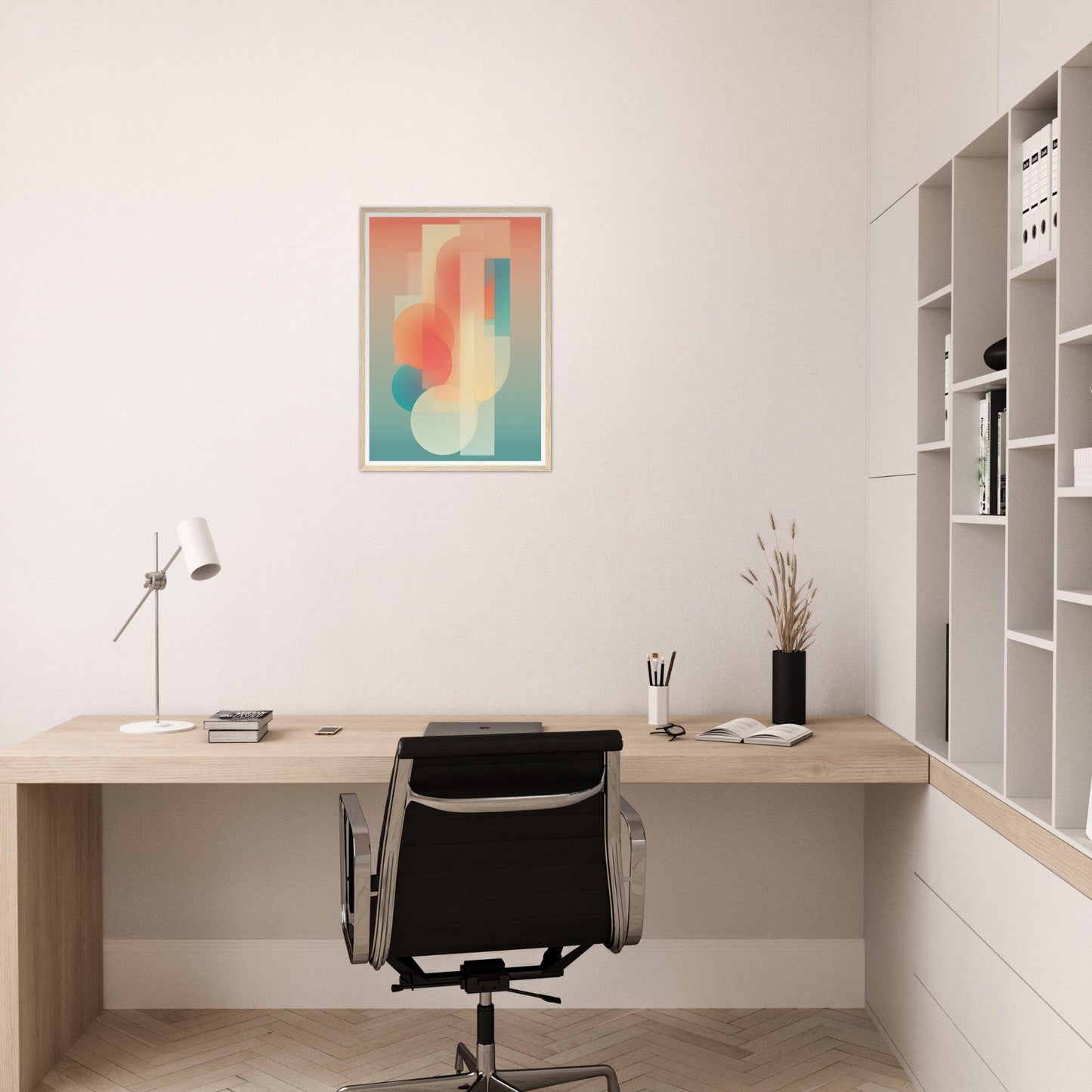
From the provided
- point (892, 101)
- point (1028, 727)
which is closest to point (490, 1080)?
point (1028, 727)

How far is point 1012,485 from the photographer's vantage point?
2.10m

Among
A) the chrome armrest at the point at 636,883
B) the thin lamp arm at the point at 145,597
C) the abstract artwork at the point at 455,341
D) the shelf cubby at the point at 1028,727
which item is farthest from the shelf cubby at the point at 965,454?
the thin lamp arm at the point at 145,597

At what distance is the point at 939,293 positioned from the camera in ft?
8.25

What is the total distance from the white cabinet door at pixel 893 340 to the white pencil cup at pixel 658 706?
0.86 m

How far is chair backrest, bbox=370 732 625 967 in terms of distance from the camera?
198 centimetres

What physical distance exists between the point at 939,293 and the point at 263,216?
1867 mm

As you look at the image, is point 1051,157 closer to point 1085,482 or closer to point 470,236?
point 1085,482

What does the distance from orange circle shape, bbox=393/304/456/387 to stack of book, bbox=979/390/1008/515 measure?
4.83ft

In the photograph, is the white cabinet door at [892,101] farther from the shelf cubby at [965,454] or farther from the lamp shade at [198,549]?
the lamp shade at [198,549]

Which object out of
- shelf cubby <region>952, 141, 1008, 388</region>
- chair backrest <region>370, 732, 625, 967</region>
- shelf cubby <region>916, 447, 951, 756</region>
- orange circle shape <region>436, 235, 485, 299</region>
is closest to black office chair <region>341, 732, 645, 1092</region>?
chair backrest <region>370, 732, 625, 967</region>

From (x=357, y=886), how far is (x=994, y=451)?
1.61 meters

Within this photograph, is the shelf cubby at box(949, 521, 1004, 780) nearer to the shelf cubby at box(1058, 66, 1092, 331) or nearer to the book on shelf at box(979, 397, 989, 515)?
the book on shelf at box(979, 397, 989, 515)

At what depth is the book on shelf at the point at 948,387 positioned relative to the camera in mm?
2440

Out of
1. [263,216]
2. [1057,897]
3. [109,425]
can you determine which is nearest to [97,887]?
[109,425]
